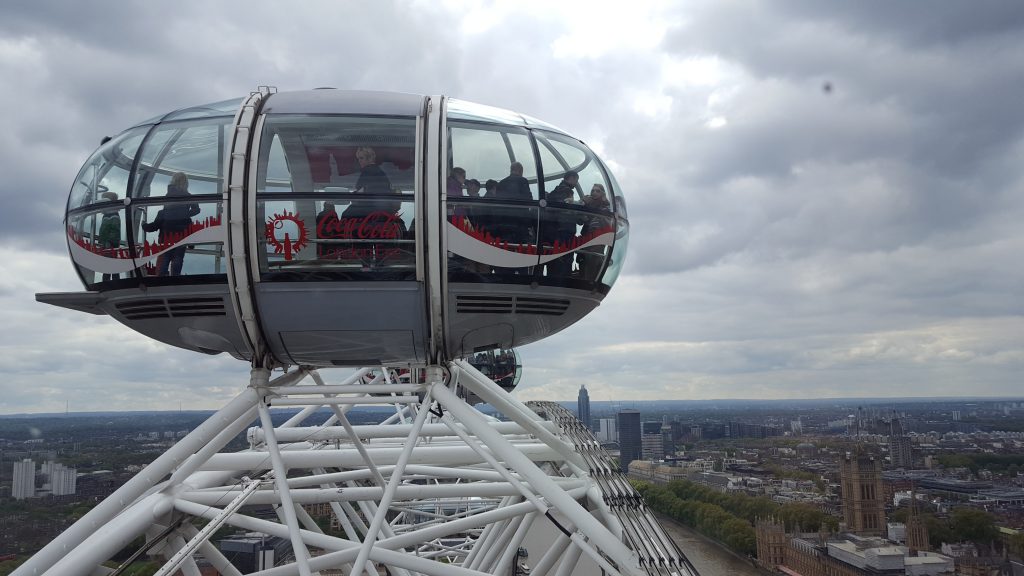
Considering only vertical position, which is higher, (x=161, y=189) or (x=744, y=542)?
(x=161, y=189)

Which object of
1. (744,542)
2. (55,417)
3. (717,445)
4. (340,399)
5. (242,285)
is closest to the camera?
(242,285)

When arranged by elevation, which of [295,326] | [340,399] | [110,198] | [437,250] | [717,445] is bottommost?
[717,445]

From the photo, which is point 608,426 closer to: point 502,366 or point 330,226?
point 502,366

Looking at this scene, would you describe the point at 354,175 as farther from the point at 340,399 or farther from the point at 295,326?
the point at 340,399

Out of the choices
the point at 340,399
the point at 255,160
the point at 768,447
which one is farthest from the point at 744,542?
the point at 255,160

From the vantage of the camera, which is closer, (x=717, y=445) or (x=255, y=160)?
(x=255, y=160)

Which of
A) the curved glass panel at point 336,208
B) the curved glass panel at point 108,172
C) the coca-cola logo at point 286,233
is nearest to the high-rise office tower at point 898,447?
the curved glass panel at point 336,208

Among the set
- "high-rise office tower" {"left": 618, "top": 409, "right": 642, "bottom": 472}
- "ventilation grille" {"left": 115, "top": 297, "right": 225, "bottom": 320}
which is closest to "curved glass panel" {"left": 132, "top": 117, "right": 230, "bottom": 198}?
"ventilation grille" {"left": 115, "top": 297, "right": 225, "bottom": 320}

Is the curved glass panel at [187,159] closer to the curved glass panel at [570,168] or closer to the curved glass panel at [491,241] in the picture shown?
the curved glass panel at [491,241]
